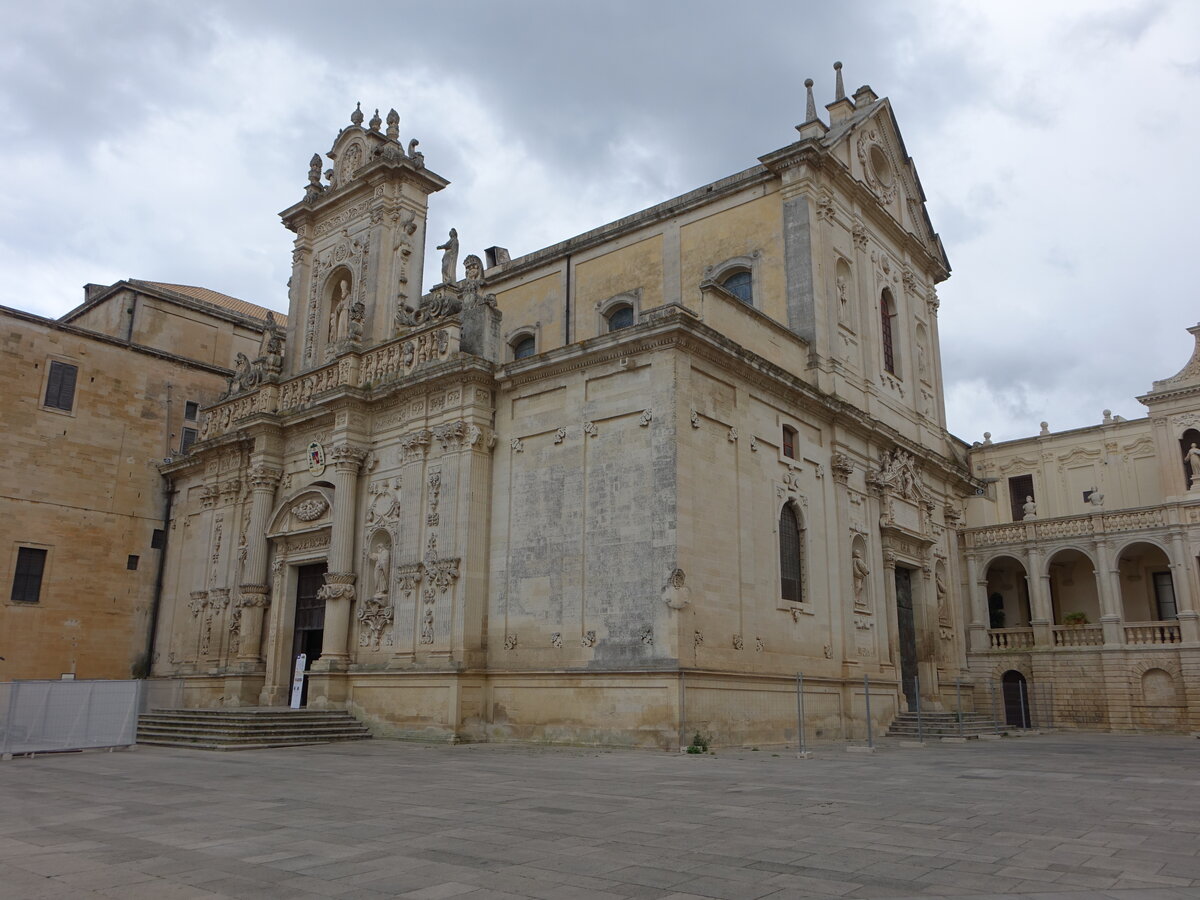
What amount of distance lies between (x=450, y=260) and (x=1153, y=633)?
27.4m

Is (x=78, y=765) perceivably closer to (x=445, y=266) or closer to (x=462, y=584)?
(x=462, y=584)

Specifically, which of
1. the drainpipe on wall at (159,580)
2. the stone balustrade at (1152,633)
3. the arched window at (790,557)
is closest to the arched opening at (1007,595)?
the stone balustrade at (1152,633)

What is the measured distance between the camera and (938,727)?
23797 millimetres

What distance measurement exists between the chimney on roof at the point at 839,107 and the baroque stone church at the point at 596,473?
96 mm

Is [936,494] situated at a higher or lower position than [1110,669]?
higher

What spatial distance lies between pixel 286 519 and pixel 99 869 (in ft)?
64.9

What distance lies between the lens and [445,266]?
24.1 meters

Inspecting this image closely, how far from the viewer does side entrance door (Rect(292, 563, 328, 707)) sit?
2452 centimetres

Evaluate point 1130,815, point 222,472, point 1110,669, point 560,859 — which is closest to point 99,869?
point 560,859

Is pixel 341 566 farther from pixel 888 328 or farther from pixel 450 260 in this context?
pixel 888 328

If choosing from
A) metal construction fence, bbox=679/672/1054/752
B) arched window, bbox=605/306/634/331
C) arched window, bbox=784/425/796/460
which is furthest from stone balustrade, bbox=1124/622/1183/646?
arched window, bbox=605/306/634/331

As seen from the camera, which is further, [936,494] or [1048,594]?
[1048,594]

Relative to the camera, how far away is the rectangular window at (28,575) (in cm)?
2745

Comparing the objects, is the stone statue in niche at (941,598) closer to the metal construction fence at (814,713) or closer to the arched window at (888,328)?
A: the metal construction fence at (814,713)
